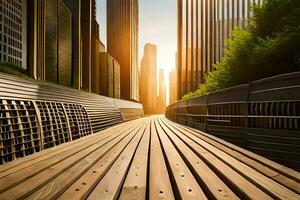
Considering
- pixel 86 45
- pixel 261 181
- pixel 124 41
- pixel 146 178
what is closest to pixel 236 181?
pixel 261 181

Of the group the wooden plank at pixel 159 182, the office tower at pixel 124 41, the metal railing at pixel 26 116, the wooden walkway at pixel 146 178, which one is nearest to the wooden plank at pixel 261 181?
the wooden walkway at pixel 146 178

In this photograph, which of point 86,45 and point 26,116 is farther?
point 86,45

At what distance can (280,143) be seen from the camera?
13.3 feet

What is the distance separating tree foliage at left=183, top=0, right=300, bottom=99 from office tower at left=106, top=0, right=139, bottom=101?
13966cm

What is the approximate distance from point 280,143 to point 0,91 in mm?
3739

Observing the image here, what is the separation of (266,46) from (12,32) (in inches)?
5101

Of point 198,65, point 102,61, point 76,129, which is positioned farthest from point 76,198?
point 102,61

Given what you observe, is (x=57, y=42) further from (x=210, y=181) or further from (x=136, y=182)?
(x=210, y=181)

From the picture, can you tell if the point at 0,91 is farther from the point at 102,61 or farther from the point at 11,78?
the point at 102,61

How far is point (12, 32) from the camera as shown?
127 m

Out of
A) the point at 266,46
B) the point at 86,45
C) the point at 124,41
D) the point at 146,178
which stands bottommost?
the point at 146,178

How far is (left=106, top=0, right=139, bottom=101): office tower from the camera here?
551 ft

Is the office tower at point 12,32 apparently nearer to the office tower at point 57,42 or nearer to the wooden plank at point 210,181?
the office tower at point 57,42

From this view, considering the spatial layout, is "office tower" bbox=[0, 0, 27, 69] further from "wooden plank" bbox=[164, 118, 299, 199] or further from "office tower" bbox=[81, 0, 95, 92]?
"wooden plank" bbox=[164, 118, 299, 199]
